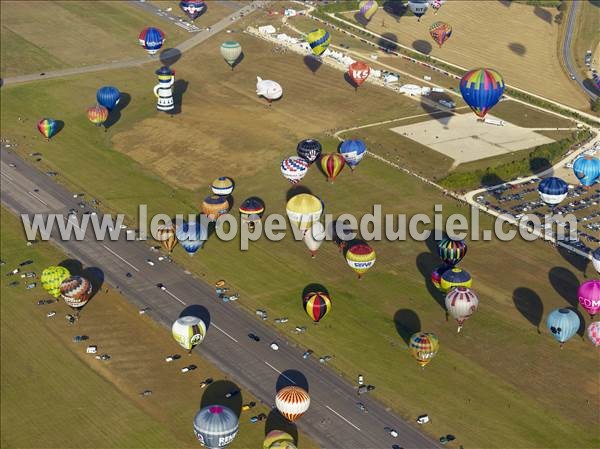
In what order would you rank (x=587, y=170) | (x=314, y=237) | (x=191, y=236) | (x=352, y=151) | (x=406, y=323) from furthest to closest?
(x=352, y=151)
(x=587, y=170)
(x=314, y=237)
(x=191, y=236)
(x=406, y=323)

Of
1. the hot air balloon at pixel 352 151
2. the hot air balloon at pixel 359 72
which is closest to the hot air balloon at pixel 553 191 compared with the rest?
the hot air balloon at pixel 352 151

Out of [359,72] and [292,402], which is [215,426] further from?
[359,72]

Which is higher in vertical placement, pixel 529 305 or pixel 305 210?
pixel 529 305

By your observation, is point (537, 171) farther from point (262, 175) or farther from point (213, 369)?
point (213, 369)

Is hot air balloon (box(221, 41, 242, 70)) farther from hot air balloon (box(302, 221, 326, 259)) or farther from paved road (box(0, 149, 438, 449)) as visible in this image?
hot air balloon (box(302, 221, 326, 259))

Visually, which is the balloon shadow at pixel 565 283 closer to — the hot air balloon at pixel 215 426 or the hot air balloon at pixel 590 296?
the hot air balloon at pixel 590 296

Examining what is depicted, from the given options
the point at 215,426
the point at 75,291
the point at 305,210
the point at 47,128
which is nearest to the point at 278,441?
the point at 215,426

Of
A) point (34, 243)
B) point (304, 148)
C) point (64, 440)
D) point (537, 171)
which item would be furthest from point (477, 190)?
point (64, 440)

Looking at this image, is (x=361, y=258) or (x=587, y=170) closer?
(x=361, y=258)
